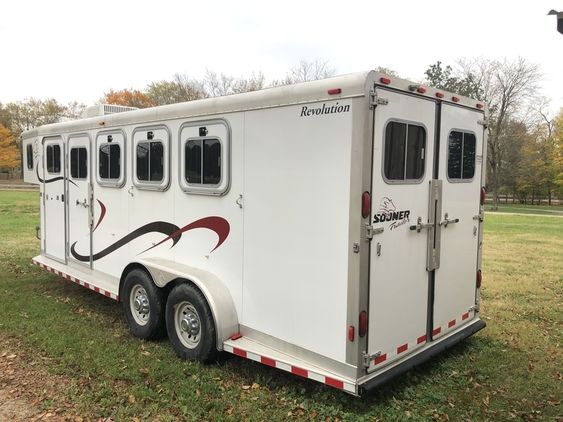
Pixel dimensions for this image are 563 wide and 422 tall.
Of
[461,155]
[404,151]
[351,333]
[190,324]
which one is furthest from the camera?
[190,324]

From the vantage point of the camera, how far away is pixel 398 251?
4.03 metres

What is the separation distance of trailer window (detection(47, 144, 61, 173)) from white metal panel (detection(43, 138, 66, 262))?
0.03 metres

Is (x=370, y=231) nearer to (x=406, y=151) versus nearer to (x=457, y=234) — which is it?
(x=406, y=151)

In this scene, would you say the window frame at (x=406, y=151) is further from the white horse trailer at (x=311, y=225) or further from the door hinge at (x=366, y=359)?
the door hinge at (x=366, y=359)

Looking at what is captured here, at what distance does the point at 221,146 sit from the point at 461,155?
231 centimetres

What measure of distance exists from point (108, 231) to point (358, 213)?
13.3 feet

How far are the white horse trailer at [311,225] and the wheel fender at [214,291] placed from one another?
2 cm

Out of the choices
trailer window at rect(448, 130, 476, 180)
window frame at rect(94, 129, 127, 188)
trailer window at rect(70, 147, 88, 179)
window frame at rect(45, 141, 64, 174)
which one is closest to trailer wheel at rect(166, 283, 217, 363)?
window frame at rect(94, 129, 127, 188)

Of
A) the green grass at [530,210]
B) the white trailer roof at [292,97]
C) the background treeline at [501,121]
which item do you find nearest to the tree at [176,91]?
the background treeline at [501,121]

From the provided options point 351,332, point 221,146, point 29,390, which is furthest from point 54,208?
point 351,332

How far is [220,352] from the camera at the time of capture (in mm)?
4746

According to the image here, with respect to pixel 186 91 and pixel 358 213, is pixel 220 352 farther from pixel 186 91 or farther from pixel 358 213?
pixel 186 91

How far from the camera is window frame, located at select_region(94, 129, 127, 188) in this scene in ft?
19.7

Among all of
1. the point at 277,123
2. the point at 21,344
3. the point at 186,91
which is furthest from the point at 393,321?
the point at 186,91
